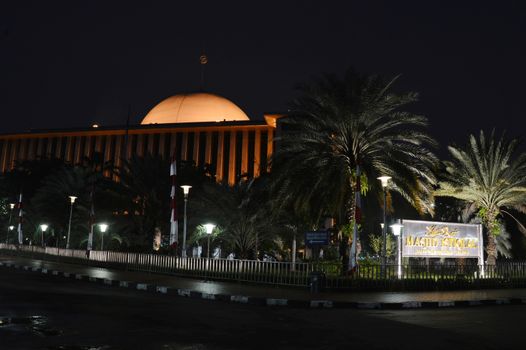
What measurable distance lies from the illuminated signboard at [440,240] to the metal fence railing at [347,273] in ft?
4.57

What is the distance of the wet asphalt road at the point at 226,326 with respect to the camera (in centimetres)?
732

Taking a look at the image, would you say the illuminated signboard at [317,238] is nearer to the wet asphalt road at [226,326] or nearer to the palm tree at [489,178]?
the wet asphalt road at [226,326]

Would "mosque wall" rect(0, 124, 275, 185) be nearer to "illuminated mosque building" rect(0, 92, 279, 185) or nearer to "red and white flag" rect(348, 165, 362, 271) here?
"illuminated mosque building" rect(0, 92, 279, 185)

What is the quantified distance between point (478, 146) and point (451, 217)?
49.6ft

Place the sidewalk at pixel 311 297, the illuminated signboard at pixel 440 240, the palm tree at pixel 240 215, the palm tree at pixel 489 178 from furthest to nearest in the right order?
the palm tree at pixel 240 215 < the palm tree at pixel 489 178 < the illuminated signboard at pixel 440 240 < the sidewalk at pixel 311 297

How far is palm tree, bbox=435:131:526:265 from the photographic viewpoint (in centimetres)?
2708

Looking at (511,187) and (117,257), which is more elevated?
(511,187)

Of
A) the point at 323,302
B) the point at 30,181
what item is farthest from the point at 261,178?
the point at 30,181

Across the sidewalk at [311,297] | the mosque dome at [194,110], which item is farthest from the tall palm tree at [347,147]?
the mosque dome at [194,110]

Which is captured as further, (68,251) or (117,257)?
(68,251)

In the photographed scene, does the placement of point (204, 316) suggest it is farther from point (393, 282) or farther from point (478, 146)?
point (478, 146)

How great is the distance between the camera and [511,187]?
26953 mm

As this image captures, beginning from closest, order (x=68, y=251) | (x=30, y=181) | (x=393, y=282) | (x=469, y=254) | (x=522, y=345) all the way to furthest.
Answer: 1. (x=522, y=345)
2. (x=393, y=282)
3. (x=469, y=254)
4. (x=68, y=251)
5. (x=30, y=181)

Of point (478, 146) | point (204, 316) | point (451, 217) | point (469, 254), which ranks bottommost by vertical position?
point (204, 316)
